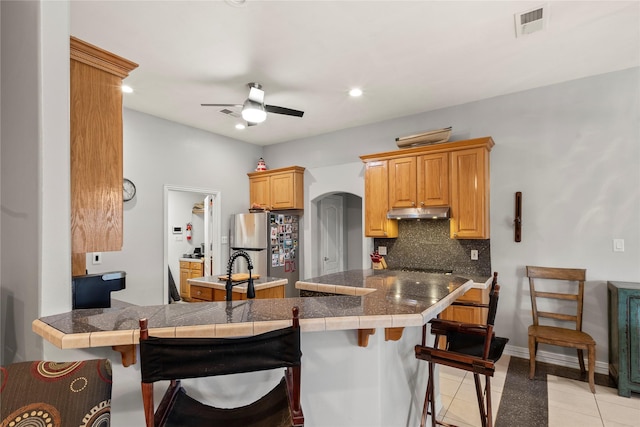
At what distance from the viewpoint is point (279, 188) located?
534 centimetres

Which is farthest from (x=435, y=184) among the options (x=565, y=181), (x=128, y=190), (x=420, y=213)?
(x=128, y=190)

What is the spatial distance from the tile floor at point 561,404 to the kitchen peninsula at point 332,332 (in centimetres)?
62

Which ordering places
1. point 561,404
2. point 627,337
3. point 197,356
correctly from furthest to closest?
1. point 627,337
2. point 561,404
3. point 197,356

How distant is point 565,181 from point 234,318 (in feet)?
11.9

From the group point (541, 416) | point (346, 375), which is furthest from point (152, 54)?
point (541, 416)

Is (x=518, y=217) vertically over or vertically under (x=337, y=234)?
over

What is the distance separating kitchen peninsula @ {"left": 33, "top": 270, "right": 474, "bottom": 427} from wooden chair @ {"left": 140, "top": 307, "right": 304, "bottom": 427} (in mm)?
206

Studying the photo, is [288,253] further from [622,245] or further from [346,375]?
[622,245]

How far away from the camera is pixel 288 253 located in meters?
5.20

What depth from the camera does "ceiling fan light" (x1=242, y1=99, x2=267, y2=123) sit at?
3.15 m

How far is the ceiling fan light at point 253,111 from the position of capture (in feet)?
10.3

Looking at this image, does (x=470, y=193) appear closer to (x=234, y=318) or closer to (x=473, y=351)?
(x=473, y=351)

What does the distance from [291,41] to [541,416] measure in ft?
11.5

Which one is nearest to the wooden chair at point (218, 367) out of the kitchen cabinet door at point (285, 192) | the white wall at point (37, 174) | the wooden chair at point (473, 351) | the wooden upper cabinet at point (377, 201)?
the white wall at point (37, 174)
